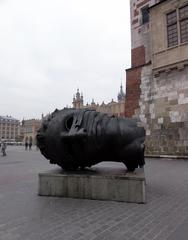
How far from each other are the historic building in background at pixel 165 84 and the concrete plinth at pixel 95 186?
10029 millimetres

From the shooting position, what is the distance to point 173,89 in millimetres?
15125

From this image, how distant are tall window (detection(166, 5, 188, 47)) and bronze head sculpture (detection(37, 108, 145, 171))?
37.3 ft

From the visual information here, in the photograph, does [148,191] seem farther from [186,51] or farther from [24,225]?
[186,51]

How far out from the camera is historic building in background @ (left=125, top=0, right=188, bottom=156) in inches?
574

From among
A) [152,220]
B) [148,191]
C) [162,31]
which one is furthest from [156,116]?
[152,220]

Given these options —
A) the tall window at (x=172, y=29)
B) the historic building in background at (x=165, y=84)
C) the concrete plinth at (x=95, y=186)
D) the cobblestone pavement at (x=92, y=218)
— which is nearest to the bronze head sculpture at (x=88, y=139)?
the concrete plinth at (x=95, y=186)

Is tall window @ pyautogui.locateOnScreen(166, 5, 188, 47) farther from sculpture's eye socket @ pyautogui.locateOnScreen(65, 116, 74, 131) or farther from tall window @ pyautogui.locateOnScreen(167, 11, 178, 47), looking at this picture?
sculpture's eye socket @ pyautogui.locateOnScreen(65, 116, 74, 131)

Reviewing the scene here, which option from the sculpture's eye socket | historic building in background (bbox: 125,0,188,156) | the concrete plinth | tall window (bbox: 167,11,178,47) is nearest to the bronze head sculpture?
the sculpture's eye socket

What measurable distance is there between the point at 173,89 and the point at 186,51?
7.87ft

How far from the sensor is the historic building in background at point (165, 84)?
14578 millimetres

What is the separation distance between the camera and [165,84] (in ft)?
51.2

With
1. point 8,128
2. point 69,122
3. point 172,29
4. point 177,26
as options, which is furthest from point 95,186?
point 8,128

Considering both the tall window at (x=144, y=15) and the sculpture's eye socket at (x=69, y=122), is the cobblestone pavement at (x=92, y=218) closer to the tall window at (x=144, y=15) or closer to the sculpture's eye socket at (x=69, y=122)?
the sculpture's eye socket at (x=69, y=122)

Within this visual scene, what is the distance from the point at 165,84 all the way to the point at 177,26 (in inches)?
148
